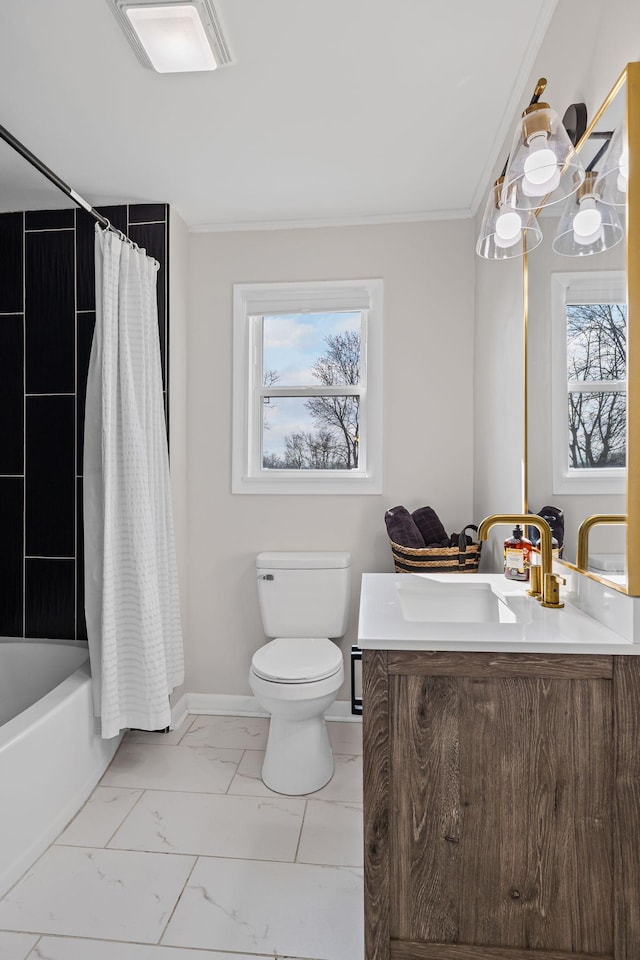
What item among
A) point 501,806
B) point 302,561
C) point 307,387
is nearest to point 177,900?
point 501,806

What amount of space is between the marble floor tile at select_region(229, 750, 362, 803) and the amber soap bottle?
42.1 inches

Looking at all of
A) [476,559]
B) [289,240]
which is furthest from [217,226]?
[476,559]

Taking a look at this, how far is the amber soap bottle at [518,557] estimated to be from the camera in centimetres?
178

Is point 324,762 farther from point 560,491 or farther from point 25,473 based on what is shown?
point 25,473

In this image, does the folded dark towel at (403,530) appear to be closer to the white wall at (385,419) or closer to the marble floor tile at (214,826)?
the white wall at (385,419)

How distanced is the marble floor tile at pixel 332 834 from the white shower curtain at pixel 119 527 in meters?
0.65

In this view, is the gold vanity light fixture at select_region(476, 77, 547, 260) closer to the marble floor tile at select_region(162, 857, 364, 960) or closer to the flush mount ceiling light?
the flush mount ceiling light

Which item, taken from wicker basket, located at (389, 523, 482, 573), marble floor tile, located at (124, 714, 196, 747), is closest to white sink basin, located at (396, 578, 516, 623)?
wicker basket, located at (389, 523, 482, 573)

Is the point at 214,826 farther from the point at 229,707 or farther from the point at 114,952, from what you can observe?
the point at 229,707

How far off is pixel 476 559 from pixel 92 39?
220 centimetres

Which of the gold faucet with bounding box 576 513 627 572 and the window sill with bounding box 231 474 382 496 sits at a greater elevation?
the window sill with bounding box 231 474 382 496

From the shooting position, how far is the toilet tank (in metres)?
2.68

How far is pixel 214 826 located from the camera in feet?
6.62

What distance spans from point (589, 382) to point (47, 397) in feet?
7.67
